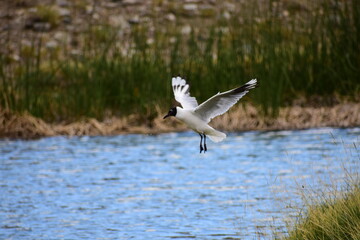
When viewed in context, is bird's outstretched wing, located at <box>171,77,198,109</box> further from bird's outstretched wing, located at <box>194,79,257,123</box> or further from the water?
the water

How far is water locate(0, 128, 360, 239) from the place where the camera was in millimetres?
9844

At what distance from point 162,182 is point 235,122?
4584mm

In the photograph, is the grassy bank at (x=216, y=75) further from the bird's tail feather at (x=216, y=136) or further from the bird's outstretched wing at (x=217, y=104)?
the bird's outstretched wing at (x=217, y=104)

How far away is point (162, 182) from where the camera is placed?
12984 mm

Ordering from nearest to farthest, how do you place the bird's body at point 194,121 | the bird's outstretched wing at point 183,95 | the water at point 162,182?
1. the bird's body at point 194,121
2. the water at point 162,182
3. the bird's outstretched wing at point 183,95

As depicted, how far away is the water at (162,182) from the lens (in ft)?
32.3

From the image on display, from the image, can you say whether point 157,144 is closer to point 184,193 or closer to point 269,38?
point 269,38

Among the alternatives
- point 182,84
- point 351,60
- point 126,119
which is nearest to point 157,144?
point 126,119

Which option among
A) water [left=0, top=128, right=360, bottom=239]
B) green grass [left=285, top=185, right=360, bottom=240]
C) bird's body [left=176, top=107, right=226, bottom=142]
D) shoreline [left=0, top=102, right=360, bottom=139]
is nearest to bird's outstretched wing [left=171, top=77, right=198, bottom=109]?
bird's body [left=176, top=107, right=226, bottom=142]

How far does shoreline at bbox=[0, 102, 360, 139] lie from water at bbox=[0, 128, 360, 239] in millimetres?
246

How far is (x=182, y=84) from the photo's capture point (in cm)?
1040

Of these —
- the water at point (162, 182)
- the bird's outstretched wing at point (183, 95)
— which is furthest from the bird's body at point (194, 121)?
the water at point (162, 182)

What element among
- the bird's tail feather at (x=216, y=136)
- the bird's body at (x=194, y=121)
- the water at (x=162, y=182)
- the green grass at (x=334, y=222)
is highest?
the bird's body at (x=194, y=121)

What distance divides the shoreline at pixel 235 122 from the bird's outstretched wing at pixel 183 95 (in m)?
6.77
